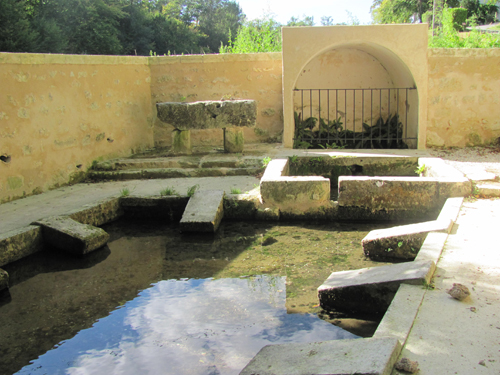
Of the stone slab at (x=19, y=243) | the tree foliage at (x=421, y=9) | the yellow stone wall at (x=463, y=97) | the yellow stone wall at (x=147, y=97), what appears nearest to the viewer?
the stone slab at (x=19, y=243)

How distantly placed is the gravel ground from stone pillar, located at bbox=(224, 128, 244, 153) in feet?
9.85

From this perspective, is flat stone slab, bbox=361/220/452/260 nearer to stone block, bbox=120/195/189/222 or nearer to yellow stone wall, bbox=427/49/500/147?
stone block, bbox=120/195/189/222

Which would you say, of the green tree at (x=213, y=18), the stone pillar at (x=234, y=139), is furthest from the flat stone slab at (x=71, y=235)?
the green tree at (x=213, y=18)

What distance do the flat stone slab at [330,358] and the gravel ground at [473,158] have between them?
4.05m

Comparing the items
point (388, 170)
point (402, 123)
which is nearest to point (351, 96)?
point (402, 123)

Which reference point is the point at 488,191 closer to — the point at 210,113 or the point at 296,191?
the point at 296,191

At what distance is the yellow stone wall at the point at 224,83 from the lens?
8.23 metres

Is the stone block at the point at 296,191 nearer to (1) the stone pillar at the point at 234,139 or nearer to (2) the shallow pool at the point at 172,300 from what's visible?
(2) the shallow pool at the point at 172,300

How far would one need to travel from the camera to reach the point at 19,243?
4086mm

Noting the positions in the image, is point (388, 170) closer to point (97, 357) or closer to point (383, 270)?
point (383, 270)

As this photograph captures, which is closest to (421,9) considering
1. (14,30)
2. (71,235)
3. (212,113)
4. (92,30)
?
(92,30)

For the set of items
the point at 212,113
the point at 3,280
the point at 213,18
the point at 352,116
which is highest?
the point at 213,18

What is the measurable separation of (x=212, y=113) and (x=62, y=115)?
2.11m

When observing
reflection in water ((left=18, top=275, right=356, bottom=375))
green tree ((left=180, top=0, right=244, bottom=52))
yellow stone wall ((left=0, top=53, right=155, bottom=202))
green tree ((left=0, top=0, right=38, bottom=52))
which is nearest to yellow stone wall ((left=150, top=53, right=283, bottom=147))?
yellow stone wall ((left=0, top=53, right=155, bottom=202))
